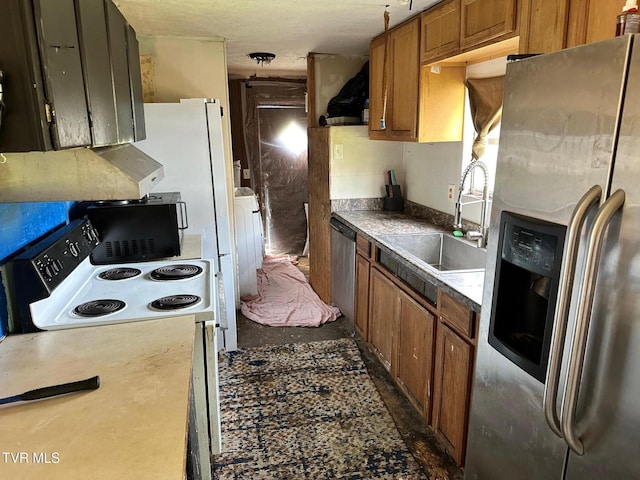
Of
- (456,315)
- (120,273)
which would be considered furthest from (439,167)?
(120,273)

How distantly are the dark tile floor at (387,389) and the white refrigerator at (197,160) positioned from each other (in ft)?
1.61

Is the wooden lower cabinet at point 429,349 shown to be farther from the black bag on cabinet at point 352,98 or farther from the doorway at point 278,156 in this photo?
the doorway at point 278,156

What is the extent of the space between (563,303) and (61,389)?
4.24 ft

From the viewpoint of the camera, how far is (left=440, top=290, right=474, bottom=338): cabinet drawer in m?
1.77

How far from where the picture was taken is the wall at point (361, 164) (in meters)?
3.57

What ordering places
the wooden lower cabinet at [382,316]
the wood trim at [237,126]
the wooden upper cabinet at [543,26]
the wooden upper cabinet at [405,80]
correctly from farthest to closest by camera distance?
the wood trim at [237,126] → the wooden upper cabinet at [405,80] → the wooden lower cabinet at [382,316] → the wooden upper cabinet at [543,26]

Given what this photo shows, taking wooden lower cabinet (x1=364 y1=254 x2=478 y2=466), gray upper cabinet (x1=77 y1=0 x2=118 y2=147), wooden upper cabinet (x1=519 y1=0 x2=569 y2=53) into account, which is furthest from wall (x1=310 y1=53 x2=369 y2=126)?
gray upper cabinet (x1=77 y1=0 x2=118 y2=147)

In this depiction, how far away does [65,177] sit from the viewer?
1.33m

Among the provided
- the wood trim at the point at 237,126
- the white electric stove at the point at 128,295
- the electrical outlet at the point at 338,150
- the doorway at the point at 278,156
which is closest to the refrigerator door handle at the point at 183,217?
the white electric stove at the point at 128,295

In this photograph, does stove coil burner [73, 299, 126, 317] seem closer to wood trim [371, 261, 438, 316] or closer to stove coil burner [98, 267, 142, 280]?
stove coil burner [98, 267, 142, 280]


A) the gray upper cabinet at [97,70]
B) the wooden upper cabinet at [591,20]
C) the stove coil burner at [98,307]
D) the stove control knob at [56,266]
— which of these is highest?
the wooden upper cabinet at [591,20]

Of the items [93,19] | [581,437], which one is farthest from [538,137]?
[93,19]

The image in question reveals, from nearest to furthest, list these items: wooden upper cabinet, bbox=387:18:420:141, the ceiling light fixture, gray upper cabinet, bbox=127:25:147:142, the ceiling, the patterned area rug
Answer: gray upper cabinet, bbox=127:25:147:142, the patterned area rug, the ceiling, wooden upper cabinet, bbox=387:18:420:141, the ceiling light fixture

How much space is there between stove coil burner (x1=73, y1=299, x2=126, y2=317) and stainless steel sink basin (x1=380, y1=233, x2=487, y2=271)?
1.47 m
